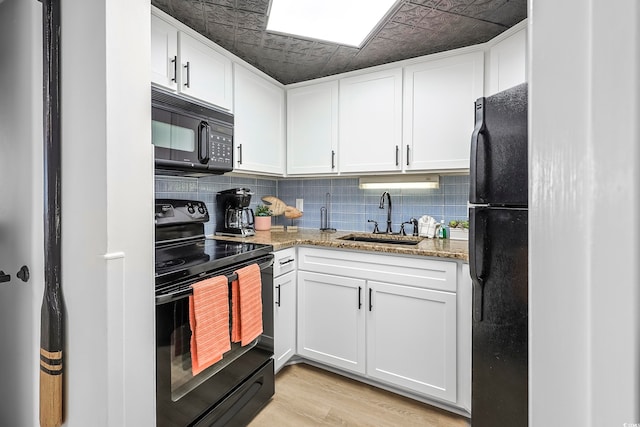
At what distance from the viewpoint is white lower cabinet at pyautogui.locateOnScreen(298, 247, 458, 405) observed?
1762 mm

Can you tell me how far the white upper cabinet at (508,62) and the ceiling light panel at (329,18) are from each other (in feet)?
2.65

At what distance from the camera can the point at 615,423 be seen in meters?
0.20

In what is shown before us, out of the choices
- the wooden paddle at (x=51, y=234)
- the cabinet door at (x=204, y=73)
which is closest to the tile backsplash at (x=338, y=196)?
the cabinet door at (x=204, y=73)

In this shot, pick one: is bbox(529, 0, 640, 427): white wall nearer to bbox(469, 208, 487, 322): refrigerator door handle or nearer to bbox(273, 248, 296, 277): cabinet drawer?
bbox(469, 208, 487, 322): refrigerator door handle

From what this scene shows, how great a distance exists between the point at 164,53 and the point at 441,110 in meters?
1.79

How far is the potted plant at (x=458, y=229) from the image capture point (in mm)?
2188

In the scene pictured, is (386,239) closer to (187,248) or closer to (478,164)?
(478,164)

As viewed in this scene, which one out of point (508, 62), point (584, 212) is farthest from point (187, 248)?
point (508, 62)

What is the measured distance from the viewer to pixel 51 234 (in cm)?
99

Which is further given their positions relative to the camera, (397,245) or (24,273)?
(397,245)

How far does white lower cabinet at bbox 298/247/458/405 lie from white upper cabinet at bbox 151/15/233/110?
125 centimetres

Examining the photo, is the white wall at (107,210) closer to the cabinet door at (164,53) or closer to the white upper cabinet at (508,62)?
the cabinet door at (164,53)

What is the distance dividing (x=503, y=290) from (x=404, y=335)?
0.98 metres

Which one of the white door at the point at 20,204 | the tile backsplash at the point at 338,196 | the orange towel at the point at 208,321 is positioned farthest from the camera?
the tile backsplash at the point at 338,196
